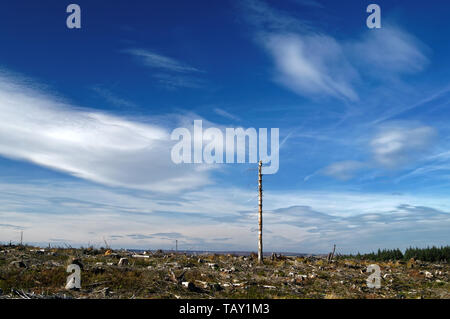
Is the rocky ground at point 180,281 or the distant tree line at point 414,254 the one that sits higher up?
the rocky ground at point 180,281

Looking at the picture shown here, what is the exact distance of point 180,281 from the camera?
66.6 feet

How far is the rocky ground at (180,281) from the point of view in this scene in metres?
17.7

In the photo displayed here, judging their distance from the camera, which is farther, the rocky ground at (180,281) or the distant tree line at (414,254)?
the distant tree line at (414,254)

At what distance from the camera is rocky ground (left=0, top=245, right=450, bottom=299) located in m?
17.7

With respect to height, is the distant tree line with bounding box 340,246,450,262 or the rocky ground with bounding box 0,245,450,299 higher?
the rocky ground with bounding box 0,245,450,299

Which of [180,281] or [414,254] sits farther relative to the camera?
[414,254]

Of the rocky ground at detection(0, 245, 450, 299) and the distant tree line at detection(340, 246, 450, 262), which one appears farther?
the distant tree line at detection(340, 246, 450, 262)

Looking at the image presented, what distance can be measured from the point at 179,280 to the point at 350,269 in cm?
1955
